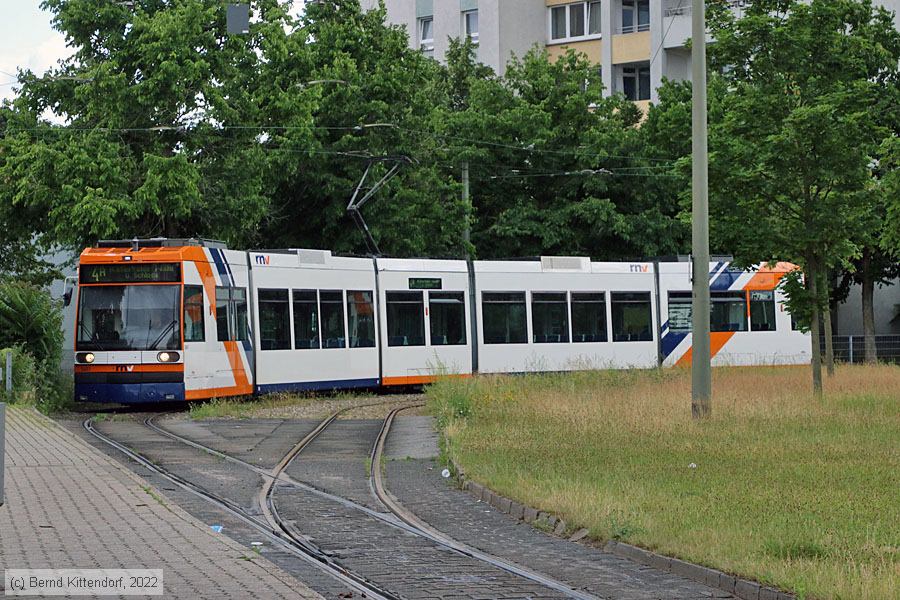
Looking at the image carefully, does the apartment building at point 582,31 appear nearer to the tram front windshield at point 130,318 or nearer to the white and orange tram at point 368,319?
the white and orange tram at point 368,319

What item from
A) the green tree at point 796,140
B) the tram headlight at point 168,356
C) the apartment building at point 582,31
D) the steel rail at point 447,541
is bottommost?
the steel rail at point 447,541

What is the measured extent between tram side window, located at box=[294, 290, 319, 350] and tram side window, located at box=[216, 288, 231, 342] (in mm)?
2520

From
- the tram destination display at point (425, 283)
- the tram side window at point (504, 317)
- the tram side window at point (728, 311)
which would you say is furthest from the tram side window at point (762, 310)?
the tram destination display at point (425, 283)

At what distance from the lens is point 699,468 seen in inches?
574

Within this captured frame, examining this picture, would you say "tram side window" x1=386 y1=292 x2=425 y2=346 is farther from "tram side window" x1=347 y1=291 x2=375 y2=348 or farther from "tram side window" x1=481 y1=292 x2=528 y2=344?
"tram side window" x1=481 y1=292 x2=528 y2=344

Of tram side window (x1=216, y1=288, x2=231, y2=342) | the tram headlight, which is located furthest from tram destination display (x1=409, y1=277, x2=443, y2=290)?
the tram headlight

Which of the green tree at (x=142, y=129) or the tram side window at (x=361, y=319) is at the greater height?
the green tree at (x=142, y=129)

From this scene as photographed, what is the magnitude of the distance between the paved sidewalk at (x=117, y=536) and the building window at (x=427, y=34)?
167ft

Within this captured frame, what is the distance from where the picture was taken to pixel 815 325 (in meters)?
25.6

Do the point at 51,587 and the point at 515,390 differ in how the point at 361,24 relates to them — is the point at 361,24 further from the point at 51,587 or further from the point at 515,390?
the point at 51,587

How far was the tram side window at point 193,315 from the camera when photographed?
26281 millimetres

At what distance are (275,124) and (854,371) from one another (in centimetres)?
1622

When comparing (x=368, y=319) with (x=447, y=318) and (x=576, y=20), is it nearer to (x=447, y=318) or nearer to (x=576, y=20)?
(x=447, y=318)

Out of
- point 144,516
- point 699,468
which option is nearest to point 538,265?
point 699,468
